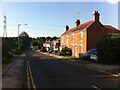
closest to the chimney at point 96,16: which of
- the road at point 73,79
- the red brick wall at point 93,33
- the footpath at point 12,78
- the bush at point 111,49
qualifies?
the red brick wall at point 93,33

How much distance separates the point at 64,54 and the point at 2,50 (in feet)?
100

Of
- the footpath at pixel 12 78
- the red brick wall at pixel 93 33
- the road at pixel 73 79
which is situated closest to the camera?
the road at pixel 73 79

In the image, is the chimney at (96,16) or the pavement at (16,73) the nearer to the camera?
the pavement at (16,73)

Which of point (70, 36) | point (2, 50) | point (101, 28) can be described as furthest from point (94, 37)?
point (2, 50)

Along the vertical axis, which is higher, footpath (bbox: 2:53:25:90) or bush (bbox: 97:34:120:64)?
bush (bbox: 97:34:120:64)

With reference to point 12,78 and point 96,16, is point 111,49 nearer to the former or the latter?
point 12,78

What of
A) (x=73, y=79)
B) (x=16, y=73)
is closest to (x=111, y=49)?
(x=16, y=73)

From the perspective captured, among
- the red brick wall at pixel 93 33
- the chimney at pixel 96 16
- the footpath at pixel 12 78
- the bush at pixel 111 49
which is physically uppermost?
the chimney at pixel 96 16

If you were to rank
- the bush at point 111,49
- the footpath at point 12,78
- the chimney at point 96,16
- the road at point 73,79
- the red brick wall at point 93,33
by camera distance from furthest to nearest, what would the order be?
the red brick wall at point 93,33
the chimney at point 96,16
the bush at point 111,49
the footpath at point 12,78
the road at point 73,79

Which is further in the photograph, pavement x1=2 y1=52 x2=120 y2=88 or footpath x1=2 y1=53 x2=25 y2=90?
pavement x1=2 y1=52 x2=120 y2=88

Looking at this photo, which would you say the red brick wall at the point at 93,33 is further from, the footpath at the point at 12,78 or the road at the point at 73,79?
the road at the point at 73,79

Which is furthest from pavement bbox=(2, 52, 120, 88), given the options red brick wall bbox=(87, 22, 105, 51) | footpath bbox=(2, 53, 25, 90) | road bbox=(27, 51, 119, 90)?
red brick wall bbox=(87, 22, 105, 51)

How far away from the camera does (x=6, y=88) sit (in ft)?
53.0

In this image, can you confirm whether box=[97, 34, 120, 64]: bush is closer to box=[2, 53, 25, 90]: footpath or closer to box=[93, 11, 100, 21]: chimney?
box=[2, 53, 25, 90]: footpath
